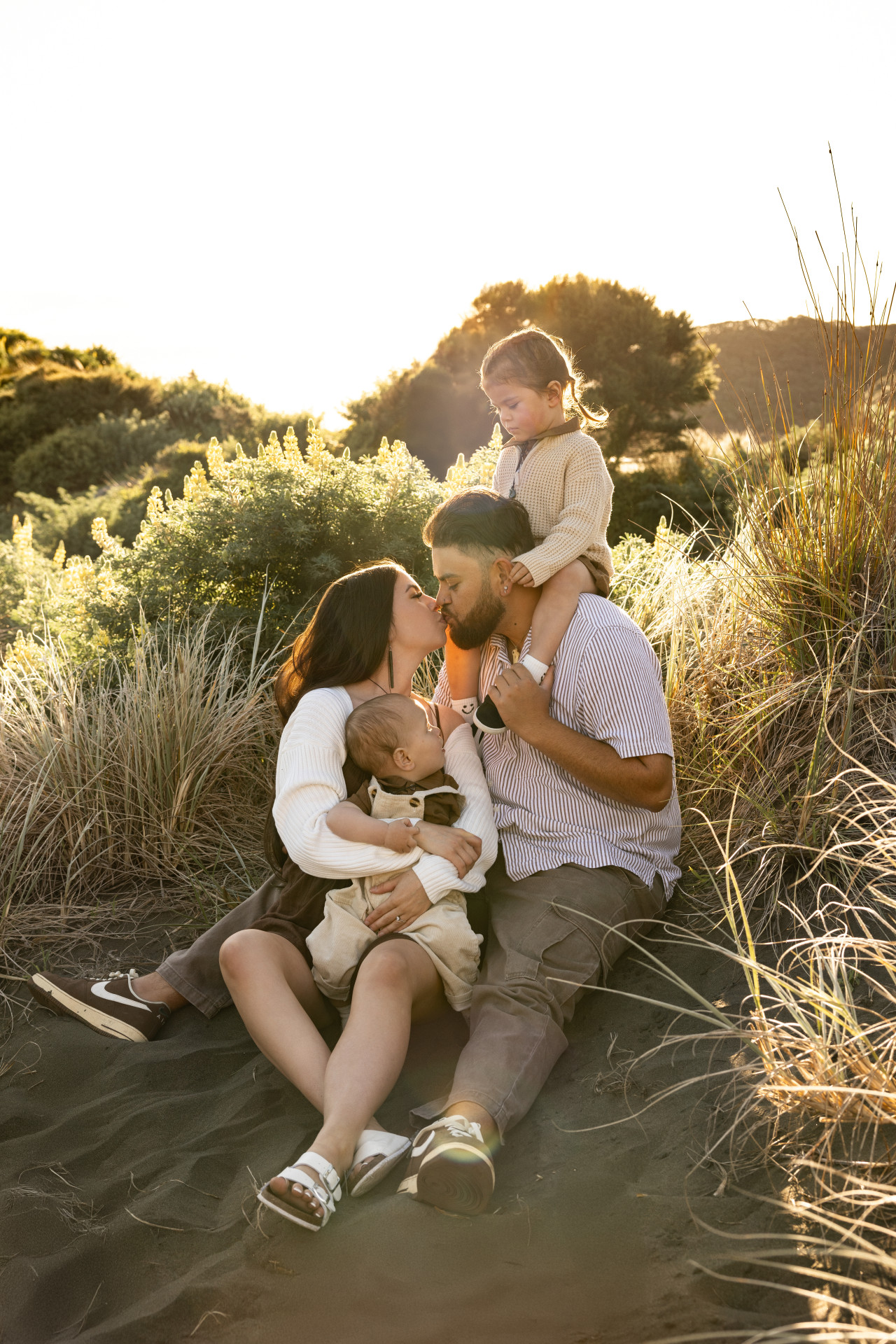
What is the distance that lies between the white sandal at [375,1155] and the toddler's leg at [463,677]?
1.48 metres

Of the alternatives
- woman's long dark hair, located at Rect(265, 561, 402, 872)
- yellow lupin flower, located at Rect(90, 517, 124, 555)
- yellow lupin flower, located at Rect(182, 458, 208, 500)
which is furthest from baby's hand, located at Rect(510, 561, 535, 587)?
yellow lupin flower, located at Rect(90, 517, 124, 555)

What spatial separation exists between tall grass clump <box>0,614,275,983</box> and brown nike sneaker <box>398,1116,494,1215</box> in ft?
7.17

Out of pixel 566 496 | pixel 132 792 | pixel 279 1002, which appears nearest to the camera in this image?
pixel 279 1002

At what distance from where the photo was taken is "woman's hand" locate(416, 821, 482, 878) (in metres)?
2.79

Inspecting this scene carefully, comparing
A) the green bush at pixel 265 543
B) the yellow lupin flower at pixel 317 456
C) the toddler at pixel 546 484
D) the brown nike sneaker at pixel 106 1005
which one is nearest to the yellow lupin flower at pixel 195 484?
the green bush at pixel 265 543

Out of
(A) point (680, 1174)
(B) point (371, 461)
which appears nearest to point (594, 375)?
(B) point (371, 461)

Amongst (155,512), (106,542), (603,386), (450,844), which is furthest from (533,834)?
(603,386)

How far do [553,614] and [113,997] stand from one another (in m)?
1.93

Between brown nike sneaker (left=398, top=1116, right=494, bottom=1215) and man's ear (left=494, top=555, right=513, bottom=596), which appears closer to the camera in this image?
brown nike sneaker (left=398, top=1116, right=494, bottom=1215)

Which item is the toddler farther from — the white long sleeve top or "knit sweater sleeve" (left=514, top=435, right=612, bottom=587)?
the white long sleeve top

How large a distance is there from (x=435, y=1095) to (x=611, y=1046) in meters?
0.52

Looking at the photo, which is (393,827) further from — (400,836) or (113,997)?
(113,997)

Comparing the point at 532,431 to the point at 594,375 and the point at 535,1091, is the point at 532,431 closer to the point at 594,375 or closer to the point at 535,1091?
the point at 535,1091

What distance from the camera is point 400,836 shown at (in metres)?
2.77
